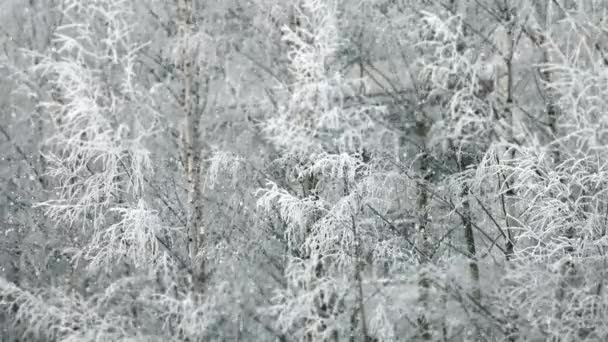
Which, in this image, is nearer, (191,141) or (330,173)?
(330,173)

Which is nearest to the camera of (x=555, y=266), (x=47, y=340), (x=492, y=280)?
(x=555, y=266)

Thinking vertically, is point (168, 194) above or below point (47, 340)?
above

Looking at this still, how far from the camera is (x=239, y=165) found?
33.1 ft

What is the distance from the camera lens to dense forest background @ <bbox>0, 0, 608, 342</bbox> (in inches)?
339

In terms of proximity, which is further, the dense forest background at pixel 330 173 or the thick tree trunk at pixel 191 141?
the thick tree trunk at pixel 191 141

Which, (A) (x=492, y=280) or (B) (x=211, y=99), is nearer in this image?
(A) (x=492, y=280)

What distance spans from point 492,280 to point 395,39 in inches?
159

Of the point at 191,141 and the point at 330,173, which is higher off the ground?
the point at 191,141

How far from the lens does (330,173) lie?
9508mm

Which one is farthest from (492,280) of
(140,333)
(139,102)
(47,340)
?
(47,340)

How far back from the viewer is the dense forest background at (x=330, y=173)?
28.2 feet

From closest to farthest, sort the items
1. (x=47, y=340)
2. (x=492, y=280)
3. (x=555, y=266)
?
1. (x=555, y=266)
2. (x=492, y=280)
3. (x=47, y=340)

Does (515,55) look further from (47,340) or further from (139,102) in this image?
(47,340)

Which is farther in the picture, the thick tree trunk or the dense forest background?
the thick tree trunk
